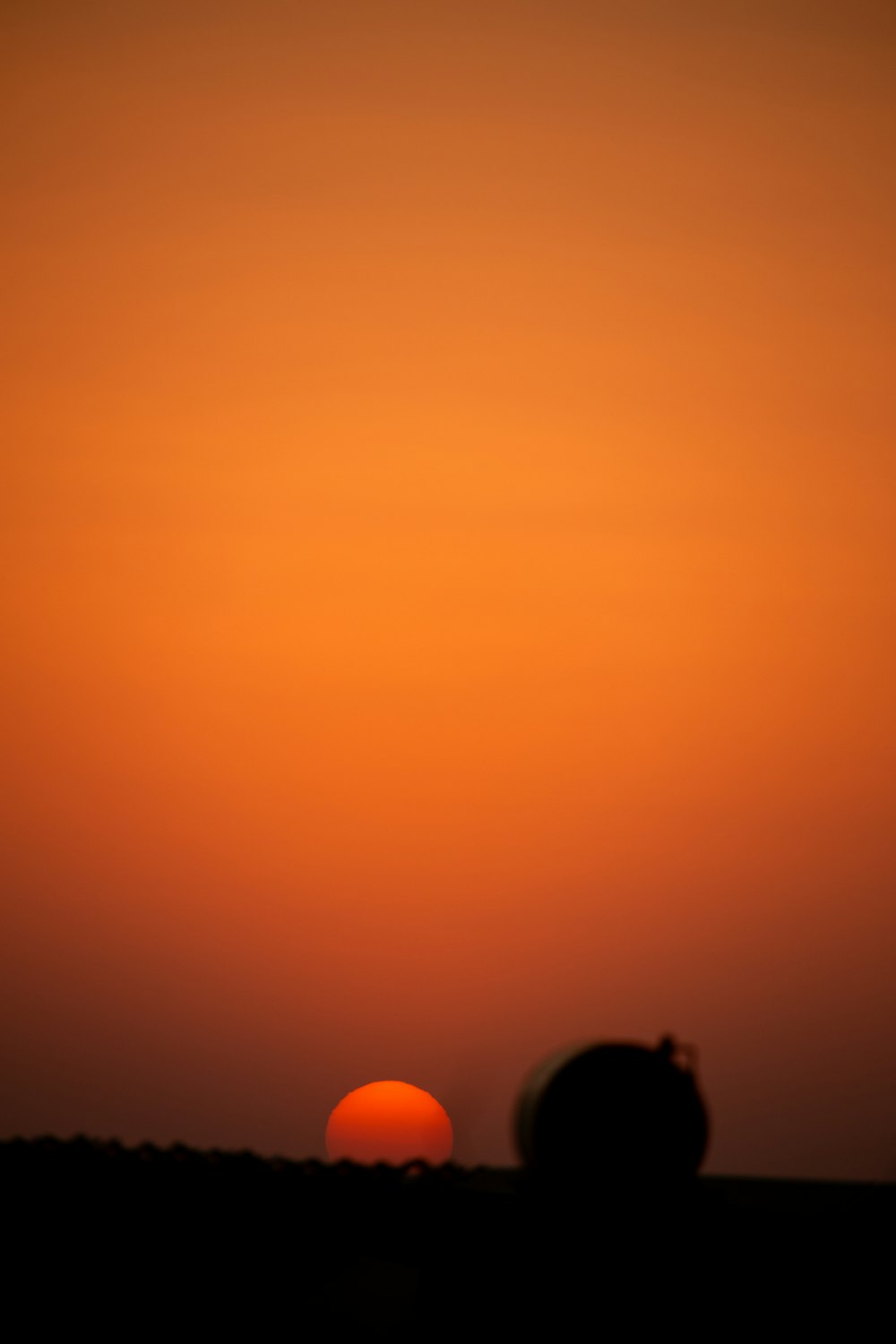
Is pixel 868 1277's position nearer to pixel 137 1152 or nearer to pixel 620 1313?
pixel 620 1313

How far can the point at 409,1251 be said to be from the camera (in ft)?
7.11

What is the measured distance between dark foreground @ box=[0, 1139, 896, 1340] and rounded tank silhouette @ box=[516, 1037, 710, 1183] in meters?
0.04

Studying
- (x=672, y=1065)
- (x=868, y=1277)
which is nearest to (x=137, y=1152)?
(x=672, y=1065)

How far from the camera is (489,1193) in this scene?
83.2 inches

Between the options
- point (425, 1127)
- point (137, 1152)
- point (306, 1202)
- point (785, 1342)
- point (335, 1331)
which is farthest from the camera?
point (425, 1127)

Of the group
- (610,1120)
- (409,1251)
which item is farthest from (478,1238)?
(610,1120)

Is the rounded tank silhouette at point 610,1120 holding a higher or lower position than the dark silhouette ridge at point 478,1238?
higher

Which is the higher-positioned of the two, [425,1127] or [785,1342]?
[425,1127]

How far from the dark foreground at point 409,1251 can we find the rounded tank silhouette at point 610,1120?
4cm

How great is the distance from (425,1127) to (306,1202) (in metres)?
1.70

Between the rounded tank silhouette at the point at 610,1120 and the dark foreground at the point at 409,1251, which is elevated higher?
the rounded tank silhouette at the point at 610,1120

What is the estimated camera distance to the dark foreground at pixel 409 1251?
190 cm

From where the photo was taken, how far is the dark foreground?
6.22 ft

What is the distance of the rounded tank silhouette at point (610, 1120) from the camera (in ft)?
6.36
